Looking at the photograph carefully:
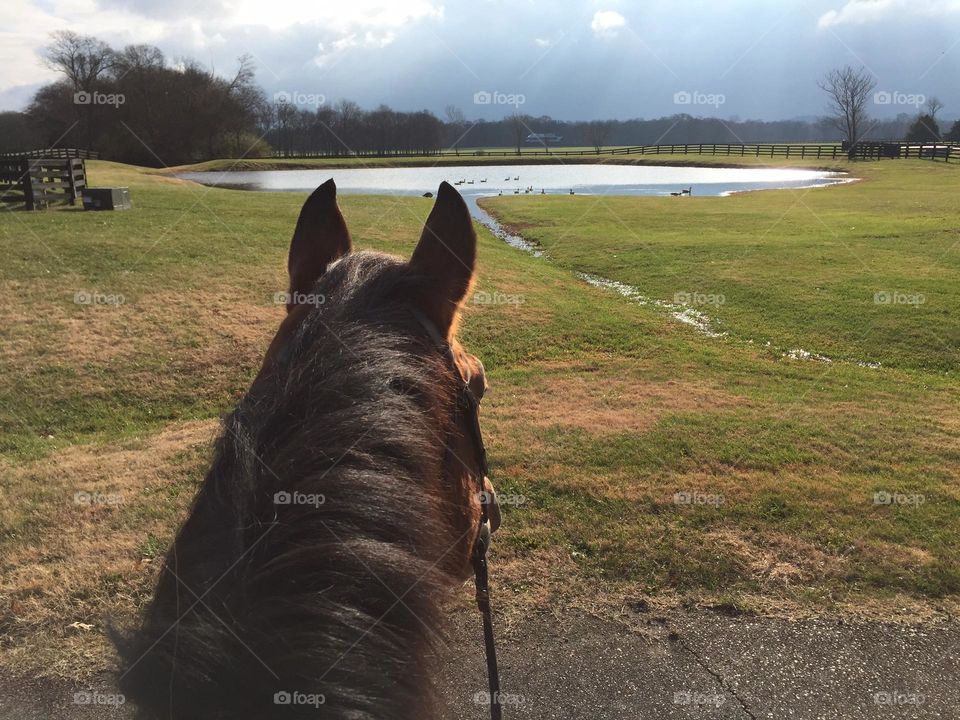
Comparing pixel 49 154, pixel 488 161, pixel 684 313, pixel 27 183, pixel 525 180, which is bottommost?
pixel 684 313

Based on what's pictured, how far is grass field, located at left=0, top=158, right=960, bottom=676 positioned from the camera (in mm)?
4090

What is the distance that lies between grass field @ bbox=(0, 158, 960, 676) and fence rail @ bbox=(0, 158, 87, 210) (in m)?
1.58

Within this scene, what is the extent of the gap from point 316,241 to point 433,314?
0.54 metres

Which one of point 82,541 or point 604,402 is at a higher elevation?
point 604,402

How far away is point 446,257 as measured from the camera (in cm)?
156

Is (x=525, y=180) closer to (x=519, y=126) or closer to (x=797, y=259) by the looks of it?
(x=519, y=126)

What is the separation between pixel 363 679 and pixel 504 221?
25908 mm

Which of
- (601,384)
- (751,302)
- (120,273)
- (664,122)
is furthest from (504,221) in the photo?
(664,122)

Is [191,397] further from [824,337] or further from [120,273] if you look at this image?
[824,337]

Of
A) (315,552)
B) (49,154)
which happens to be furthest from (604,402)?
(49,154)

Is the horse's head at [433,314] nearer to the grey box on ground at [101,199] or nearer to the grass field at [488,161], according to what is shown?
the grey box on ground at [101,199]

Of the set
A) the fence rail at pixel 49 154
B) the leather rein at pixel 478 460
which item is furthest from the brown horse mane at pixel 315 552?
the fence rail at pixel 49 154

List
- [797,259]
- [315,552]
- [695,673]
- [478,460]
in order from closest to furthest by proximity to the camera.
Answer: [315,552]
[478,460]
[695,673]
[797,259]

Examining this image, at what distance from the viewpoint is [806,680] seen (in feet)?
10.5
